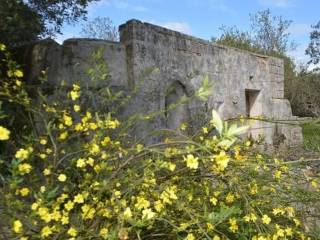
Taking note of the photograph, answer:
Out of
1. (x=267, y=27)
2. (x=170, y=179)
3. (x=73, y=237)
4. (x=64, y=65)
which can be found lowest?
(x=73, y=237)

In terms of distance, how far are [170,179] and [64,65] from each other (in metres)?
2.86

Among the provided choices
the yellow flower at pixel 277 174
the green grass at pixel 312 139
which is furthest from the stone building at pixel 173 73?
the yellow flower at pixel 277 174

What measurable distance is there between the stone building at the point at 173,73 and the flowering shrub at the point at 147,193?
678 millimetres

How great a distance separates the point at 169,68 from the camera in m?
7.34

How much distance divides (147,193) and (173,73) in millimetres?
5098

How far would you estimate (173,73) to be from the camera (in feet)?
24.4

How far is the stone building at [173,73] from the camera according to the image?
516cm

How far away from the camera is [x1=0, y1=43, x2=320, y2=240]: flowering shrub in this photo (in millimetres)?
2115

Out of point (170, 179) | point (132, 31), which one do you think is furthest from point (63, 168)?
point (132, 31)

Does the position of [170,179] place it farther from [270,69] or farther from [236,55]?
[270,69]

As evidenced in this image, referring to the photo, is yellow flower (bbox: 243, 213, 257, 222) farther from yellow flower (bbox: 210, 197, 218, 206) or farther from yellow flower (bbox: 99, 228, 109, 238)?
yellow flower (bbox: 99, 228, 109, 238)

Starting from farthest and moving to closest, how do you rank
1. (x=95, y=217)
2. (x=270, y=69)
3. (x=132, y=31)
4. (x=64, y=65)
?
1. (x=270, y=69)
2. (x=132, y=31)
3. (x=64, y=65)
4. (x=95, y=217)

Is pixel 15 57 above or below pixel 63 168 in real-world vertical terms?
above

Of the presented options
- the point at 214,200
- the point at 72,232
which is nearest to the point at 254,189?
the point at 214,200
